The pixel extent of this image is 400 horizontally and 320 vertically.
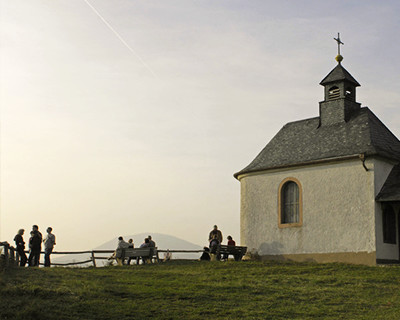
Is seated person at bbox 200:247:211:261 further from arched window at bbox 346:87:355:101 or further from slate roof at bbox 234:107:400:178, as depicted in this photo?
arched window at bbox 346:87:355:101

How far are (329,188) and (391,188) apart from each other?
2.41 m

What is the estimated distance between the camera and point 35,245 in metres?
21.1

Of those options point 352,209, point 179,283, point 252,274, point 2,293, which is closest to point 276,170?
point 352,209

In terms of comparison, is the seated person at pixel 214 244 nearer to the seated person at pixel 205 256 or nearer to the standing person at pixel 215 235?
the standing person at pixel 215 235

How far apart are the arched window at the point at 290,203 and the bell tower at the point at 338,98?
341 cm

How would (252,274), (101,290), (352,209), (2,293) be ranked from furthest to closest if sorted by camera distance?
(352,209)
(252,274)
(101,290)
(2,293)

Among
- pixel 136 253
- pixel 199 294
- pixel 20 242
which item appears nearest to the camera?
pixel 199 294

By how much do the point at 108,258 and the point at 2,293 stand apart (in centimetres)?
1074

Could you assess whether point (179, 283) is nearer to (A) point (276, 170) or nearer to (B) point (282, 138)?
(A) point (276, 170)

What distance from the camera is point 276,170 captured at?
976 inches

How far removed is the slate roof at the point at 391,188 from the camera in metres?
21.0

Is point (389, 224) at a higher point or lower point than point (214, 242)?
higher

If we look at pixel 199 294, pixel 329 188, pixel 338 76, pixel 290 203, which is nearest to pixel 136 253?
pixel 290 203

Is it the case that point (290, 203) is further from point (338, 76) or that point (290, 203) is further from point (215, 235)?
point (338, 76)
